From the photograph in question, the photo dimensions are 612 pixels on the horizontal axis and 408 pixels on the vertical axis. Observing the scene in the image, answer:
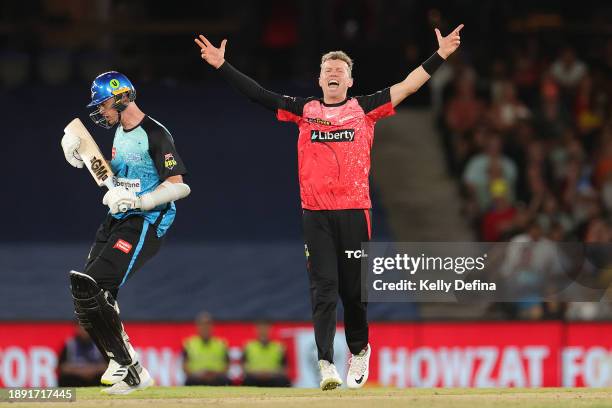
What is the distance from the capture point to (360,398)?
10156 mm

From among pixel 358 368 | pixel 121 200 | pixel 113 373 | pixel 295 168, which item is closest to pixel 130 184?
pixel 121 200

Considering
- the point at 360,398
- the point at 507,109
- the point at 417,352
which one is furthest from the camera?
the point at 507,109

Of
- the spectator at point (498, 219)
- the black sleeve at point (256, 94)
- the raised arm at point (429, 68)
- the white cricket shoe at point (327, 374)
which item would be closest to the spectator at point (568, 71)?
the spectator at point (498, 219)

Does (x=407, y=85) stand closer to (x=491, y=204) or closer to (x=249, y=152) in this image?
(x=491, y=204)

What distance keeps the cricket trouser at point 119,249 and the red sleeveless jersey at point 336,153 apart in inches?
48.4

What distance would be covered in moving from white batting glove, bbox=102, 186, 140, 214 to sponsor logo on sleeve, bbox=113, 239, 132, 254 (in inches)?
10.0

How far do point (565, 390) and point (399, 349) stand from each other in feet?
17.2

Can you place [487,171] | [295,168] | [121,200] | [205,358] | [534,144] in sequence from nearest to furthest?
1. [121,200]
2. [205,358]
3. [487,171]
4. [534,144]
5. [295,168]

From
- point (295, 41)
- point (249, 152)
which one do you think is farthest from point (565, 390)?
point (295, 41)

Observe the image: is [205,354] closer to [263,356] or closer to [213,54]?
[263,356]

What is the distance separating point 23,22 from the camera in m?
22.3

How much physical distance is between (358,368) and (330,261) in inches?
39.9

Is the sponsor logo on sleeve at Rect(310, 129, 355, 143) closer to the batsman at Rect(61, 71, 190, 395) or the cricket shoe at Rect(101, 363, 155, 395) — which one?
the batsman at Rect(61, 71, 190, 395)

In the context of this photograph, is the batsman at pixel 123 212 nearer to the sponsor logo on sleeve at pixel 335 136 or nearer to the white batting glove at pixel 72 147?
the white batting glove at pixel 72 147
